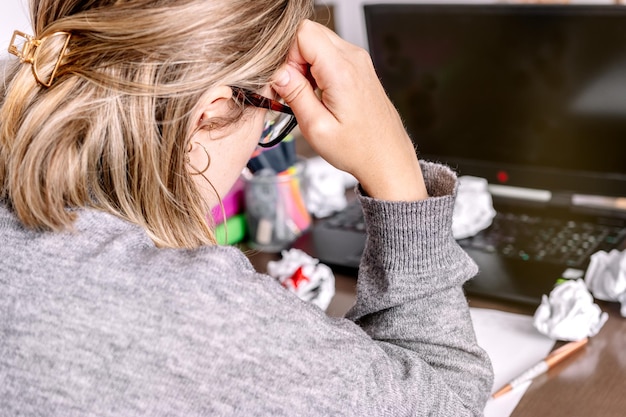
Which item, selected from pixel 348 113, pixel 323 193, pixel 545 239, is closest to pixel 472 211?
pixel 545 239

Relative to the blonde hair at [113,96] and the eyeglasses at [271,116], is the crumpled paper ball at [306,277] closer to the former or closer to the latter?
the eyeglasses at [271,116]

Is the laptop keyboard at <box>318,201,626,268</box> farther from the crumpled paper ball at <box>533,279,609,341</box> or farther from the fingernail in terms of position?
the fingernail

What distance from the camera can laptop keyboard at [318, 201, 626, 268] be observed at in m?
1.10

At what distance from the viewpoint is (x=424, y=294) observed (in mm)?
775

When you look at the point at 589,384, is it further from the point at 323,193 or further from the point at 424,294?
the point at 323,193

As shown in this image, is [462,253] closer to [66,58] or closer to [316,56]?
[316,56]

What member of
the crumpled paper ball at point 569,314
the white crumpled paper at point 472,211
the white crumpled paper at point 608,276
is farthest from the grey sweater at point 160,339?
the white crumpled paper at point 472,211

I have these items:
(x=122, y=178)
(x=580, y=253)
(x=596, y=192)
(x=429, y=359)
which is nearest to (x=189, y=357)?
(x=122, y=178)

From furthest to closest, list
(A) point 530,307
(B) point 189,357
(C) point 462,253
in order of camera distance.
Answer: (A) point 530,307 < (C) point 462,253 < (B) point 189,357

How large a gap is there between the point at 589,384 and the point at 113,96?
0.59m

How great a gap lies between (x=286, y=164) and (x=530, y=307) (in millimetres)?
489

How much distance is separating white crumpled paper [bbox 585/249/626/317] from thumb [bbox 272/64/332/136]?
458 millimetres

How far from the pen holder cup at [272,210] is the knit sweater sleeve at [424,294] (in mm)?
463

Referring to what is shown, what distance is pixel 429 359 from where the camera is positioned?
2.50 ft
